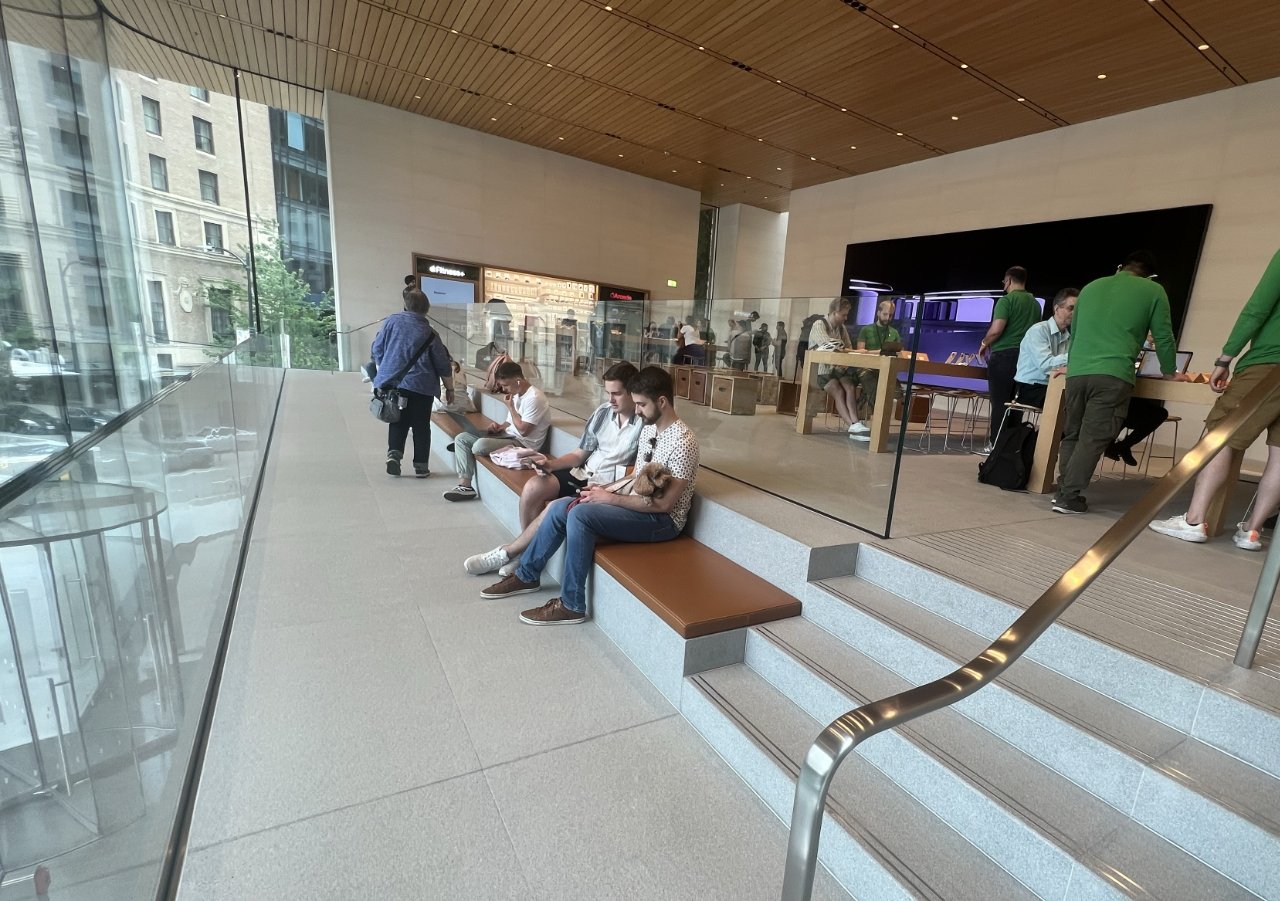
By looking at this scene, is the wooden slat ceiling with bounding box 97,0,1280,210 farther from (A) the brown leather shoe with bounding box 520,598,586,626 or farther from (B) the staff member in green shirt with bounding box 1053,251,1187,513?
(A) the brown leather shoe with bounding box 520,598,586,626

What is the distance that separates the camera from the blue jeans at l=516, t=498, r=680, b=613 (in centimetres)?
271

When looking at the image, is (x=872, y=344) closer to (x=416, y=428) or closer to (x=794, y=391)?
(x=794, y=391)

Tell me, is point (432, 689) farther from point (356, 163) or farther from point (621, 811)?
point (356, 163)

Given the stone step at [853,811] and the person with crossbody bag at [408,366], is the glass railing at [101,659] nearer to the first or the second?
the stone step at [853,811]

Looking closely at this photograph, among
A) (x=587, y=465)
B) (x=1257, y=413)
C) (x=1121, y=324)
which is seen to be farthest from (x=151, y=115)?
(x=1257, y=413)

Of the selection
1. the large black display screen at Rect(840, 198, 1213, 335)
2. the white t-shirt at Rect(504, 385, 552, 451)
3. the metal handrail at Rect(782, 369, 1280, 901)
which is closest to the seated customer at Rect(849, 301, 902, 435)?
the metal handrail at Rect(782, 369, 1280, 901)

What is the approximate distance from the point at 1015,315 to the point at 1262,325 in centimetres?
194

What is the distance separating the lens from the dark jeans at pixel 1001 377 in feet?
15.1

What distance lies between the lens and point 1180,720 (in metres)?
1.58

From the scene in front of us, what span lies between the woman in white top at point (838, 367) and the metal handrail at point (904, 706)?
5.78ft

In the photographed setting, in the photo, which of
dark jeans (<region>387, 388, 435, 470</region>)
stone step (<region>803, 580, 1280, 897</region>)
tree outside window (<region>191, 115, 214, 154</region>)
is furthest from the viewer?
tree outside window (<region>191, 115, 214, 154</region>)

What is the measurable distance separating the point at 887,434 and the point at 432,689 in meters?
2.30

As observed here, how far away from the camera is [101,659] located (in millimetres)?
1062

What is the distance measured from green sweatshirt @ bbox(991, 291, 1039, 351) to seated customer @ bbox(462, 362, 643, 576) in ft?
11.1
